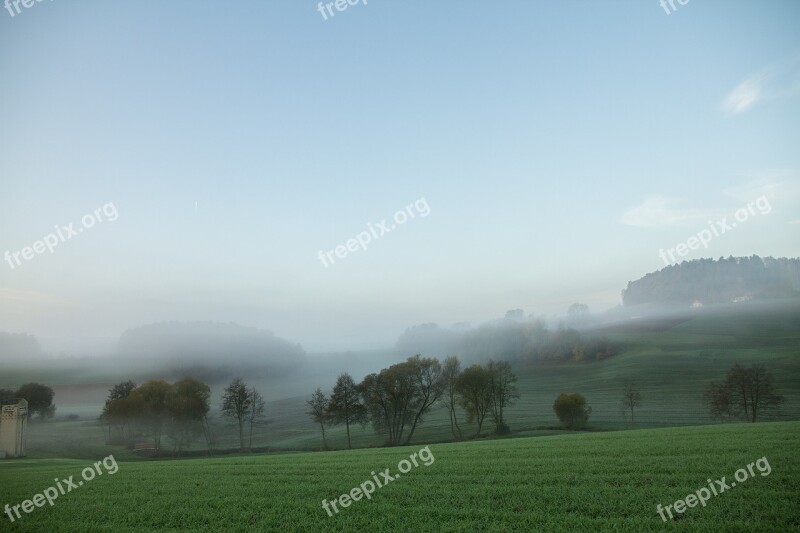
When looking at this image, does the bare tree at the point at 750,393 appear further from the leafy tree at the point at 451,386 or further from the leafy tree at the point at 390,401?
the leafy tree at the point at 390,401

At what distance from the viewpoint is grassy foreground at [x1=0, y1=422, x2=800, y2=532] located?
35.0 feet

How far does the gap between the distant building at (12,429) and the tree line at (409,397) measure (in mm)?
35633

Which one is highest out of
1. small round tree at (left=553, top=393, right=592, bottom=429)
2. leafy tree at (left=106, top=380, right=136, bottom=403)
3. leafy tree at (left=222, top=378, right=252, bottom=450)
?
leafy tree at (left=106, top=380, right=136, bottom=403)

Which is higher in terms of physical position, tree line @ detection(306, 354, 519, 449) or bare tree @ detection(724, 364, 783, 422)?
tree line @ detection(306, 354, 519, 449)

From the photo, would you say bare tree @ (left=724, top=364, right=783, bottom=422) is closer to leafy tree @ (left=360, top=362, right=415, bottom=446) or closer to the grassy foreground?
leafy tree @ (left=360, top=362, right=415, bottom=446)

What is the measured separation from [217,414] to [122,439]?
46.1 ft

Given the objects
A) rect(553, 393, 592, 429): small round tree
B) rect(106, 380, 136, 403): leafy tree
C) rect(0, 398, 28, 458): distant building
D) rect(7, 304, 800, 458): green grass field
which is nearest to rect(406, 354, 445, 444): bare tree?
rect(7, 304, 800, 458): green grass field

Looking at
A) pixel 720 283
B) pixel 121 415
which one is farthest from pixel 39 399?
pixel 720 283

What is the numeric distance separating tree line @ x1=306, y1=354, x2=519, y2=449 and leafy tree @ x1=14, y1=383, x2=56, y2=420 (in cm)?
4282

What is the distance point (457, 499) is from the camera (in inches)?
503

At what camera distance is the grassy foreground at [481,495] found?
35.0 ft

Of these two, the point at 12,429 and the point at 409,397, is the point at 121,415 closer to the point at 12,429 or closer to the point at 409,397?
the point at 12,429

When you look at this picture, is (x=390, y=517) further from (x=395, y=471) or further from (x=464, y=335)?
(x=464, y=335)

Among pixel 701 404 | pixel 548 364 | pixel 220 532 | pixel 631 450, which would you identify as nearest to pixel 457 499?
pixel 220 532
